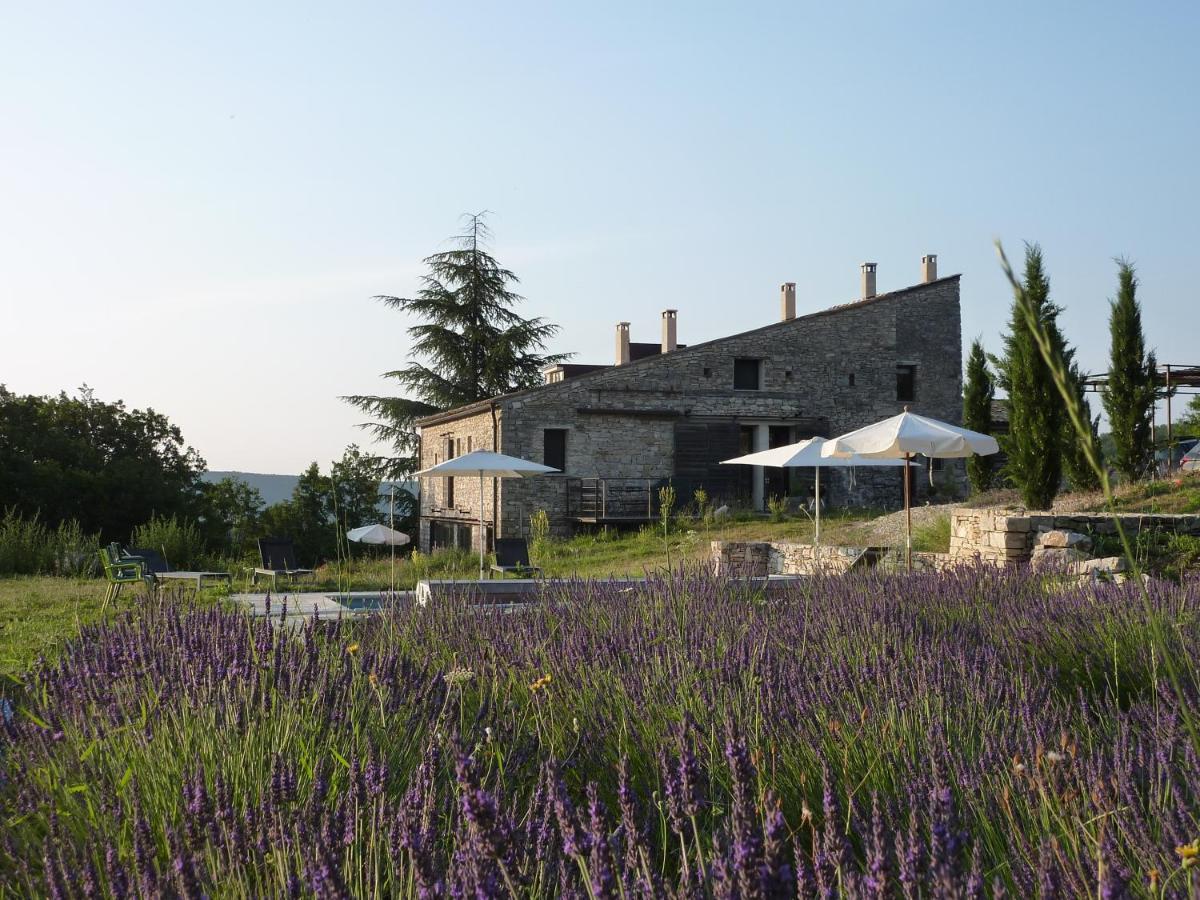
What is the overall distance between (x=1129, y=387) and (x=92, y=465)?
71.9 ft

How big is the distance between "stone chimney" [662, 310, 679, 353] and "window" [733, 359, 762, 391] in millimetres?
4855

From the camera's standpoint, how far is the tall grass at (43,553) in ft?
48.5

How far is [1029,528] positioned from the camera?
36.2 ft

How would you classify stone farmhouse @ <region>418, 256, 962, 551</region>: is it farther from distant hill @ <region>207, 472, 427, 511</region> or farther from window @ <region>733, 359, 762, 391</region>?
distant hill @ <region>207, 472, 427, 511</region>

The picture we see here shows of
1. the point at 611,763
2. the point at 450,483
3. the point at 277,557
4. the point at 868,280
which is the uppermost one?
the point at 868,280

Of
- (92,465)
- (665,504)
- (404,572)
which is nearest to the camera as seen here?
(665,504)

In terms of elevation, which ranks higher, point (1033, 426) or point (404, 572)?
point (1033, 426)

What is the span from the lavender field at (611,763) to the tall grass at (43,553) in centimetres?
1168

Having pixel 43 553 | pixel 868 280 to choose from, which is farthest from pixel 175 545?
pixel 868 280

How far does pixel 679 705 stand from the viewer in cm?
302

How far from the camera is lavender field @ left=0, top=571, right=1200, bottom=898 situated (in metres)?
1.66

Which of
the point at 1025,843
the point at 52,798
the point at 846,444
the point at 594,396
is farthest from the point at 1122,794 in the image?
the point at 594,396

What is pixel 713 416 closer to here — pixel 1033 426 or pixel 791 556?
pixel 1033 426

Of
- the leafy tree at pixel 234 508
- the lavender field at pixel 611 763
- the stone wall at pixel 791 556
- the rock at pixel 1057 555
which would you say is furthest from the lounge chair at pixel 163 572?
the leafy tree at pixel 234 508
